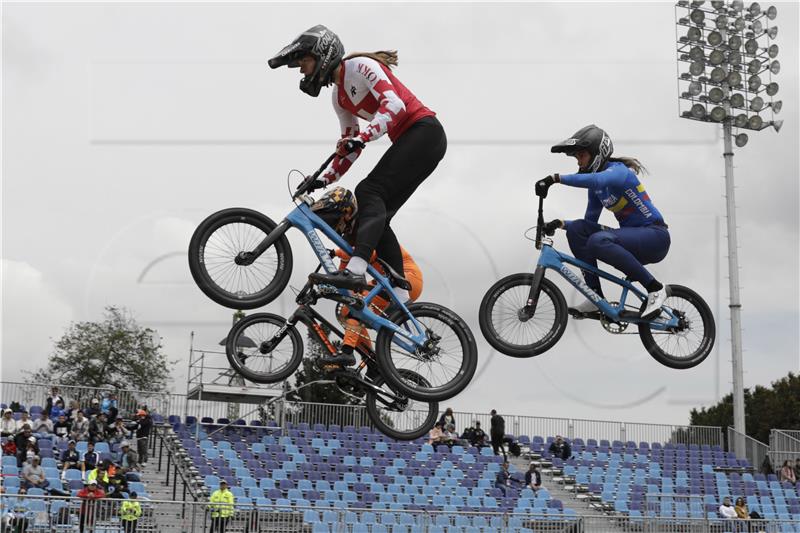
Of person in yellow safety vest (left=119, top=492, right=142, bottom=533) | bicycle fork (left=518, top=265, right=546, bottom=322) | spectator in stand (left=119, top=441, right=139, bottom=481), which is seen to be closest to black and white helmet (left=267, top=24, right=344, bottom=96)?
bicycle fork (left=518, top=265, right=546, bottom=322)

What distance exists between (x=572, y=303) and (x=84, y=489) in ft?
39.3

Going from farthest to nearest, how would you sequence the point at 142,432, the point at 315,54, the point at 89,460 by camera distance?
the point at 142,432
the point at 89,460
the point at 315,54

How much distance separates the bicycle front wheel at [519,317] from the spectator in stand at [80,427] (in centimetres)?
1531

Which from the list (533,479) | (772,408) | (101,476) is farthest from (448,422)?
(772,408)

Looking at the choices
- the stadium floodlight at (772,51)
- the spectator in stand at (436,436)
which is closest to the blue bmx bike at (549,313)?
the spectator in stand at (436,436)

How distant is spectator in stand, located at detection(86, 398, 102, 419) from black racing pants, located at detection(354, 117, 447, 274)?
1658 centimetres

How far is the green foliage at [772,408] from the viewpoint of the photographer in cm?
6291

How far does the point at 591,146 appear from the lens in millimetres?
10883

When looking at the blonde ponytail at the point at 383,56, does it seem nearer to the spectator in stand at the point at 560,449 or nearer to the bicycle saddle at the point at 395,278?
the bicycle saddle at the point at 395,278

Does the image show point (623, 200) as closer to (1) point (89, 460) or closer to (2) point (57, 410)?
(1) point (89, 460)

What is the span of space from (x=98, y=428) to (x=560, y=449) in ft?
44.5

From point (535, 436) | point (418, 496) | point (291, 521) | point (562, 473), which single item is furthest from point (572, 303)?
point (535, 436)

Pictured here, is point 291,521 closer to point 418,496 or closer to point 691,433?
point 418,496

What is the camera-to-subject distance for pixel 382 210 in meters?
10.2
